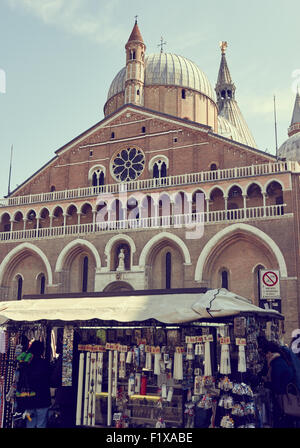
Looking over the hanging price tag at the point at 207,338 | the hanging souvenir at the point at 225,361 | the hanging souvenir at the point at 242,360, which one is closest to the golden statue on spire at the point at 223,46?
the hanging price tag at the point at 207,338

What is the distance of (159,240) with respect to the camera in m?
26.2

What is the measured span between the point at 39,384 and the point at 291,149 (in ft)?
128

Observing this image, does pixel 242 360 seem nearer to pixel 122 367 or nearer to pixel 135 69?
pixel 122 367

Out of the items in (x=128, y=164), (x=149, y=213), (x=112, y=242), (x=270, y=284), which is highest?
(x=128, y=164)

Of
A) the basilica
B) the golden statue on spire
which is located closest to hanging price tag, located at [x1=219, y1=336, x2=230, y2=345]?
the basilica

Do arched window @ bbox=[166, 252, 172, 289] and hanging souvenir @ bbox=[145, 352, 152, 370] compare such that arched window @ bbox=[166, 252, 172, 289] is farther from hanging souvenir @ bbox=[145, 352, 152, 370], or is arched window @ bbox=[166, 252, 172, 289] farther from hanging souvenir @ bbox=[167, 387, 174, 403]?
hanging souvenir @ bbox=[167, 387, 174, 403]

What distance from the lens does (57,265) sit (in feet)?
94.6

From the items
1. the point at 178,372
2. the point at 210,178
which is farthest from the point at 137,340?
the point at 210,178

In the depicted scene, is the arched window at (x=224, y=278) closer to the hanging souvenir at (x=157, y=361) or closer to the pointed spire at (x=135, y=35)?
the hanging souvenir at (x=157, y=361)

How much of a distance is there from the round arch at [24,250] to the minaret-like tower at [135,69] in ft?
37.3

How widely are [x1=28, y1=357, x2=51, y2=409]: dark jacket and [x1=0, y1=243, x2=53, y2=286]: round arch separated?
18763 mm

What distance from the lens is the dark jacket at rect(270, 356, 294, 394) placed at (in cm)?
1002

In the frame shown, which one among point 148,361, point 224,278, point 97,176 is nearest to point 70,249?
point 97,176
